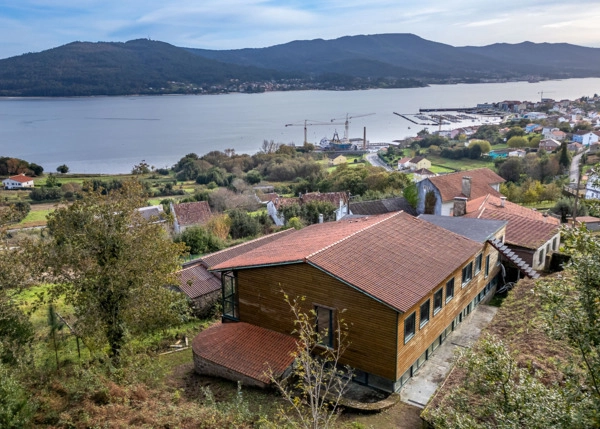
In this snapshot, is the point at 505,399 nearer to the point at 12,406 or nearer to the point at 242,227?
the point at 12,406

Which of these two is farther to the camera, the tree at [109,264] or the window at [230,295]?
the window at [230,295]

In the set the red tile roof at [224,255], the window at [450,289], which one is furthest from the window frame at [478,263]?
the red tile roof at [224,255]

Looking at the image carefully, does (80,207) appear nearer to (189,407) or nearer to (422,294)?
(189,407)

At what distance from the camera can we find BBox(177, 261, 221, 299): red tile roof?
20.9m

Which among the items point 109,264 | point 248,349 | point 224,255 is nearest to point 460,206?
point 224,255

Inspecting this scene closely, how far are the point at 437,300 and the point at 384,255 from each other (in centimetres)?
227

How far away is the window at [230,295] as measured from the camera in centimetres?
1627

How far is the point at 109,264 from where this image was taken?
1295 centimetres

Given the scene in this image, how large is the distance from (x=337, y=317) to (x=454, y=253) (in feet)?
18.0

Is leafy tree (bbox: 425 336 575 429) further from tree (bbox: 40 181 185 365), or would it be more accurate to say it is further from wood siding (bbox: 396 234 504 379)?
tree (bbox: 40 181 185 365)

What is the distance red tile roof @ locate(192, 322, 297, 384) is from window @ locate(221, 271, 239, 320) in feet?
2.31

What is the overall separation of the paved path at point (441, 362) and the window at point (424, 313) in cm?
129

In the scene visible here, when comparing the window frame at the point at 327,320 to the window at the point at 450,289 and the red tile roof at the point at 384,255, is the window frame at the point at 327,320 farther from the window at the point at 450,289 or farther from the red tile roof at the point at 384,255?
the window at the point at 450,289

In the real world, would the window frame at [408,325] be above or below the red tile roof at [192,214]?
above
